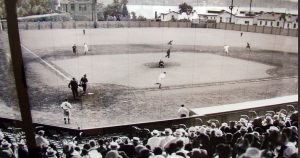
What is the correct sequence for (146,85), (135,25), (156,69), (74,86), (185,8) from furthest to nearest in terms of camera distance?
(135,25), (185,8), (156,69), (146,85), (74,86)

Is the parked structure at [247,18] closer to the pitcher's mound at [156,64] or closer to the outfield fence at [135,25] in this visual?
the outfield fence at [135,25]

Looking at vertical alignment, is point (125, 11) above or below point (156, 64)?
above

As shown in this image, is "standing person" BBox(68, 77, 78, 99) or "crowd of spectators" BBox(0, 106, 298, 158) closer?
"crowd of spectators" BBox(0, 106, 298, 158)

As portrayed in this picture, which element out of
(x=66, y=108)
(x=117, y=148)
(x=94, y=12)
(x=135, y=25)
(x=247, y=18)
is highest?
(x=94, y=12)

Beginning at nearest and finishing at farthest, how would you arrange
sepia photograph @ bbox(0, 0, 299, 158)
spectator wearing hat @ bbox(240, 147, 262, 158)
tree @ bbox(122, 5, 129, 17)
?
spectator wearing hat @ bbox(240, 147, 262, 158) < sepia photograph @ bbox(0, 0, 299, 158) < tree @ bbox(122, 5, 129, 17)

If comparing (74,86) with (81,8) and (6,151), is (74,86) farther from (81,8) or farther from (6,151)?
(81,8)

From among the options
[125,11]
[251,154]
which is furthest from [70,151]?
[125,11]

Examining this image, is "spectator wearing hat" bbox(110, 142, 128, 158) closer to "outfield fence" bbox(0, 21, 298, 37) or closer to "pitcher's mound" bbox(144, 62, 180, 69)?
"pitcher's mound" bbox(144, 62, 180, 69)

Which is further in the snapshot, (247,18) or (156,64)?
(247,18)

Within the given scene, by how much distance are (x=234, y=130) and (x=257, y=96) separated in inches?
165

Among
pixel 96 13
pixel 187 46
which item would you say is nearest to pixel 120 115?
pixel 187 46

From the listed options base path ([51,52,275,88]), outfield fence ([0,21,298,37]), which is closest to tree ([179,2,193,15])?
base path ([51,52,275,88])

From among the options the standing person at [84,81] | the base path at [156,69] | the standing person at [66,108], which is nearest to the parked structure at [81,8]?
the base path at [156,69]

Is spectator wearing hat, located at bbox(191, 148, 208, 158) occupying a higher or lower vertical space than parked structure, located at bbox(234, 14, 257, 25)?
lower
